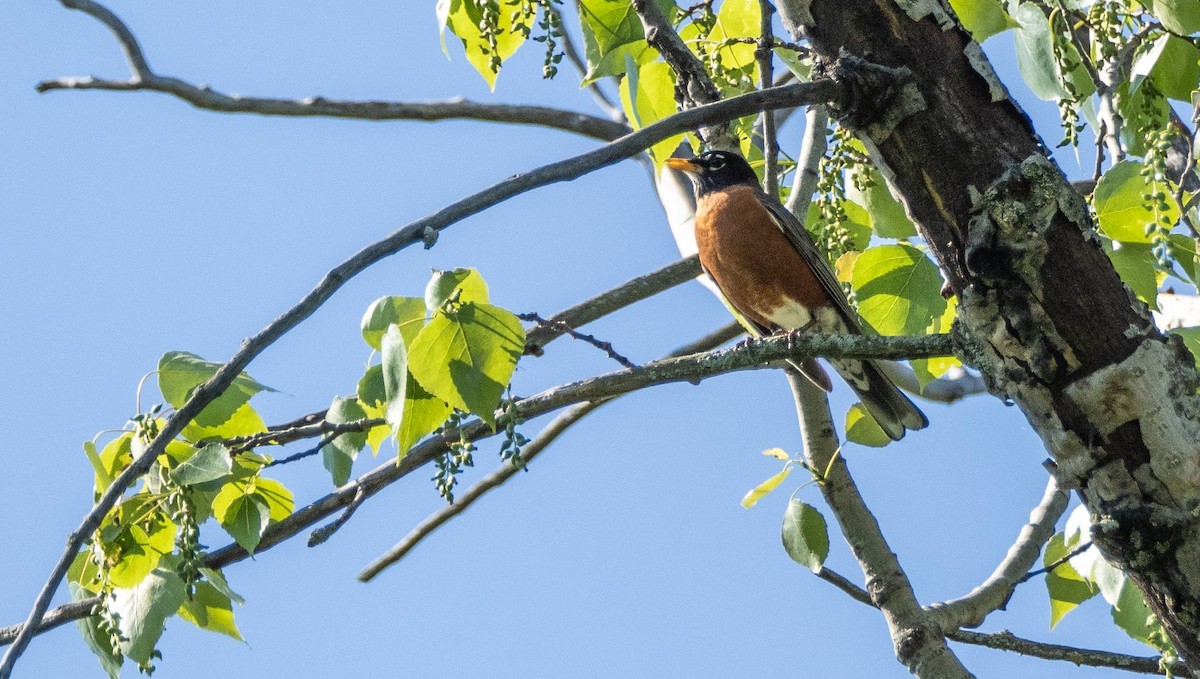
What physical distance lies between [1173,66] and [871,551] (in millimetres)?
1569

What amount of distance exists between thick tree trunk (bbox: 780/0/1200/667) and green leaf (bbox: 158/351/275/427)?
64.8 inches

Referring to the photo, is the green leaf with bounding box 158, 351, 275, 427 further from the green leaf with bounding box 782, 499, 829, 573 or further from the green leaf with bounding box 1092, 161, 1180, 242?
the green leaf with bounding box 1092, 161, 1180, 242

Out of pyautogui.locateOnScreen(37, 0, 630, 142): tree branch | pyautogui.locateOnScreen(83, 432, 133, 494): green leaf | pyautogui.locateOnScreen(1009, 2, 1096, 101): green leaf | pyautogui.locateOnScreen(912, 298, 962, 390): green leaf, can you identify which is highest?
pyautogui.locateOnScreen(37, 0, 630, 142): tree branch

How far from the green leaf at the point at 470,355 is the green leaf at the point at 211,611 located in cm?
122

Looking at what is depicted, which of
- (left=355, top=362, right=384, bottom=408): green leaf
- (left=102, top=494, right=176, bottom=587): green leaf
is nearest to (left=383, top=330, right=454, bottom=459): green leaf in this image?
(left=355, top=362, right=384, bottom=408): green leaf

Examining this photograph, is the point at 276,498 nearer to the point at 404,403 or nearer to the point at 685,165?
the point at 404,403

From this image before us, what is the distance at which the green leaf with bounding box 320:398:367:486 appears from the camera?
9.32 feet

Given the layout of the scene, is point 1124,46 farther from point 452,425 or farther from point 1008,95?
point 452,425

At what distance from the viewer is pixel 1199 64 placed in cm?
303

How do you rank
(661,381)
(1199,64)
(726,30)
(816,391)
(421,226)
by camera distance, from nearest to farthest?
(421,226), (661,381), (1199,64), (726,30), (816,391)

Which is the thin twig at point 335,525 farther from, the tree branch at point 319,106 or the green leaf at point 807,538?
the tree branch at point 319,106

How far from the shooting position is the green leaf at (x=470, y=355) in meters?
2.23

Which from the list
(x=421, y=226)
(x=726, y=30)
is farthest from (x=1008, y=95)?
(x=726, y=30)

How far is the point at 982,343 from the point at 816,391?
182 centimetres
